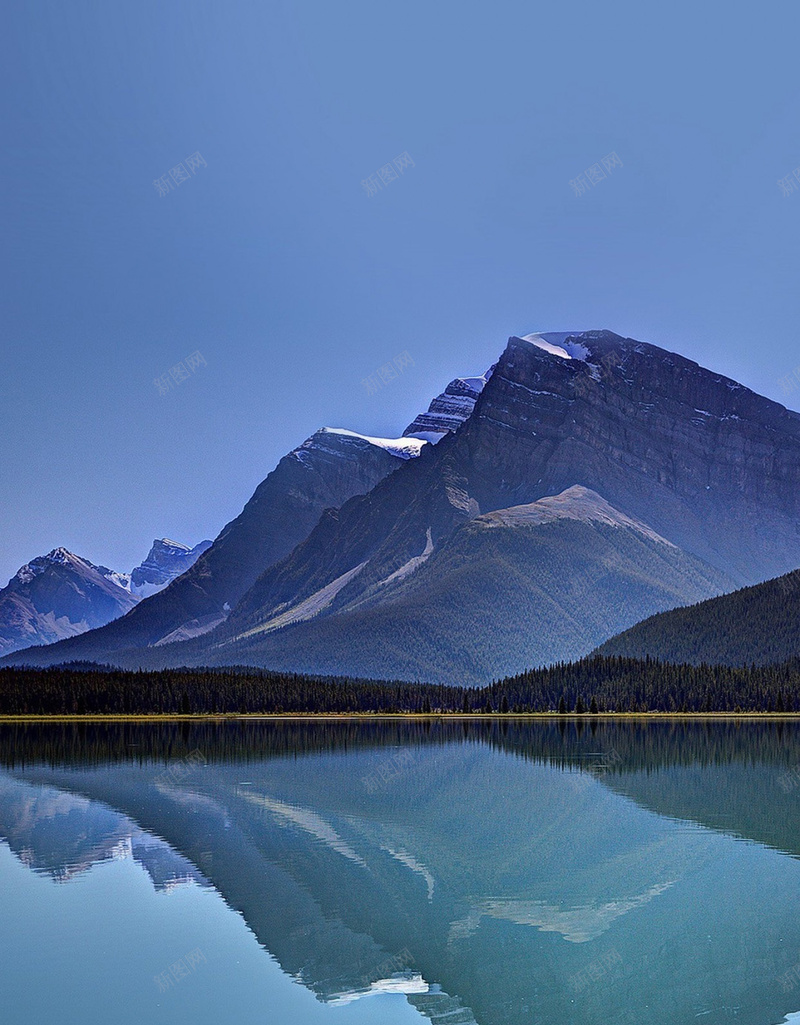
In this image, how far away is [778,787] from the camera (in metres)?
85.6

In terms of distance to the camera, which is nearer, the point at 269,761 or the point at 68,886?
the point at 68,886

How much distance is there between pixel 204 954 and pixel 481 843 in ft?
80.4

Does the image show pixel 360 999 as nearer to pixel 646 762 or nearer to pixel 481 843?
pixel 481 843

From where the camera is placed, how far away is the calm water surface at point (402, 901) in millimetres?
34844

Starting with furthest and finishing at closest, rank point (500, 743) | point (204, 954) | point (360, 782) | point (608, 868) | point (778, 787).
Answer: point (500, 743) → point (360, 782) → point (778, 787) → point (608, 868) → point (204, 954)

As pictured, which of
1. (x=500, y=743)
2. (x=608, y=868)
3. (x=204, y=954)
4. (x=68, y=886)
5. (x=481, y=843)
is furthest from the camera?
(x=500, y=743)

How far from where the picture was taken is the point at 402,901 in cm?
4753

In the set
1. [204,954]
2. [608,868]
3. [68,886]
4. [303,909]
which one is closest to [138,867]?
[68,886]

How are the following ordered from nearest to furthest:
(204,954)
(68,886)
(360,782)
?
(204,954) < (68,886) < (360,782)

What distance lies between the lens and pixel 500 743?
155500 mm

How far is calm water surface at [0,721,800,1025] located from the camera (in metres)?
34.8

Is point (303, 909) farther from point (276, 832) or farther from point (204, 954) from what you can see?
point (276, 832)

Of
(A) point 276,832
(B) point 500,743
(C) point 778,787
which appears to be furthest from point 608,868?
(B) point 500,743

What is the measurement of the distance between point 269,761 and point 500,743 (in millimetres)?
44183
